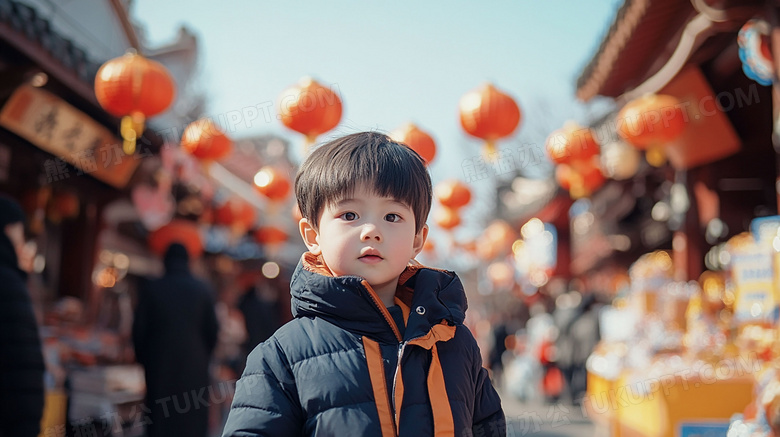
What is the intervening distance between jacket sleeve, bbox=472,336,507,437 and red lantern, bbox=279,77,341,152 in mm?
4803

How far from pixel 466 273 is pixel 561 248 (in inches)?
1102

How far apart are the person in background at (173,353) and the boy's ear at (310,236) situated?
377cm

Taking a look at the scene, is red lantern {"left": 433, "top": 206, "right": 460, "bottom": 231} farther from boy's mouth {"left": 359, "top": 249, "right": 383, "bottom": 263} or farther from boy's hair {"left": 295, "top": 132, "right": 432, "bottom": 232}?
boy's mouth {"left": 359, "top": 249, "right": 383, "bottom": 263}

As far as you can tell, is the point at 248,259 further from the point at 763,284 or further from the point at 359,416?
the point at 359,416

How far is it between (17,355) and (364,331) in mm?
2360

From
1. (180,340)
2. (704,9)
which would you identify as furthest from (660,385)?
(180,340)

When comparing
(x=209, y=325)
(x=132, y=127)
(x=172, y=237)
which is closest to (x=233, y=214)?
(x=172, y=237)

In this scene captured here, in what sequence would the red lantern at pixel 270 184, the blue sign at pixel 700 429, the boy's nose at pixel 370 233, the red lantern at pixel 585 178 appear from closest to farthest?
the boy's nose at pixel 370 233, the blue sign at pixel 700 429, the red lantern at pixel 270 184, the red lantern at pixel 585 178

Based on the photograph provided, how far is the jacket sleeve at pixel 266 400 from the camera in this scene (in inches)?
67.1

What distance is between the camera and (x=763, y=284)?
6.00 m

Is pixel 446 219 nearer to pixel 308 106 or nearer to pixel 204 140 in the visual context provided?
pixel 204 140

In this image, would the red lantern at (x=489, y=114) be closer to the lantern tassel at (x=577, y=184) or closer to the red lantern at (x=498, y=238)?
the lantern tassel at (x=577, y=184)

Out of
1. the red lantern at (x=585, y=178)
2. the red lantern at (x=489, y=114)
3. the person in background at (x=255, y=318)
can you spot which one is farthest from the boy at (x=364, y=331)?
the red lantern at (x=585, y=178)

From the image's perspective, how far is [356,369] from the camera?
5.86ft
